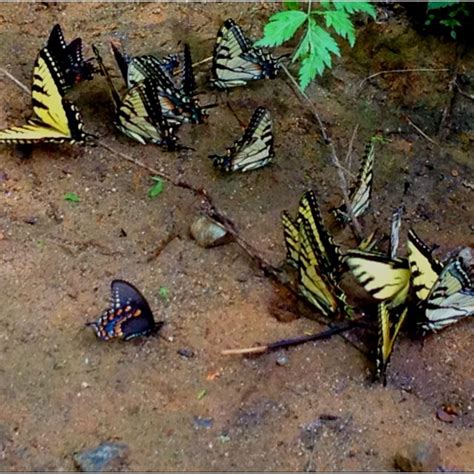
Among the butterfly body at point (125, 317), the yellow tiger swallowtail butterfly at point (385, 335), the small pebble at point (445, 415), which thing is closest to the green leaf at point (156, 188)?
the butterfly body at point (125, 317)

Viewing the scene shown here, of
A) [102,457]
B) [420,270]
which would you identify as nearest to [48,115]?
[102,457]

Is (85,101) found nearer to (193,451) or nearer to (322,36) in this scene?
(322,36)

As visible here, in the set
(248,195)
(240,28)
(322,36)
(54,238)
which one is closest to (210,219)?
(248,195)

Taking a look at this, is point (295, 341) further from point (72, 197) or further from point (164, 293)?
point (72, 197)

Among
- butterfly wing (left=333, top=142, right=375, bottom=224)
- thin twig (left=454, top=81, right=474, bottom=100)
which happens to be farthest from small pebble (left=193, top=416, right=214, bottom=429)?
thin twig (left=454, top=81, right=474, bottom=100)

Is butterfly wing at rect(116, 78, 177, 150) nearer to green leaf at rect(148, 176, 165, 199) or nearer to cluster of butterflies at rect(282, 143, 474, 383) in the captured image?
green leaf at rect(148, 176, 165, 199)
